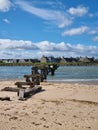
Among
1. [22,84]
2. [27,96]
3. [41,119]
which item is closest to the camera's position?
[41,119]

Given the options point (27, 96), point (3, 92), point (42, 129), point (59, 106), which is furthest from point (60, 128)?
point (3, 92)

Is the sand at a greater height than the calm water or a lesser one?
greater

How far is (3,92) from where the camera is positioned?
2027 cm

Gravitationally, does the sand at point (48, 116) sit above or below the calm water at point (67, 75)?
above

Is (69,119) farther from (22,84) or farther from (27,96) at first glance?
(22,84)

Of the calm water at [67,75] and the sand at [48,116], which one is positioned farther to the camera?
the calm water at [67,75]

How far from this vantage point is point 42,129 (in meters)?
10.0

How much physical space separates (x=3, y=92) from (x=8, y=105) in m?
6.09

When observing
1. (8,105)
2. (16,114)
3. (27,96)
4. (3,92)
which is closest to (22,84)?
(3,92)

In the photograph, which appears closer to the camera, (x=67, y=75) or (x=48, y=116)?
(x=48, y=116)

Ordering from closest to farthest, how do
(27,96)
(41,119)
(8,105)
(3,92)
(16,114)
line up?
(41,119), (16,114), (8,105), (27,96), (3,92)

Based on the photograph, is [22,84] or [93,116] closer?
[93,116]

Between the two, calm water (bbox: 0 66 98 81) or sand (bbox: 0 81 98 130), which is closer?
sand (bbox: 0 81 98 130)

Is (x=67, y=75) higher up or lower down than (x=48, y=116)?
Result: lower down
